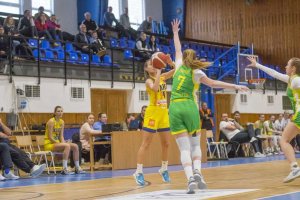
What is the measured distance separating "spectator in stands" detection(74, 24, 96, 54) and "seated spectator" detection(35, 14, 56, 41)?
811mm

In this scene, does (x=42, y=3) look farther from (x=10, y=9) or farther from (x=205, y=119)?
(x=205, y=119)

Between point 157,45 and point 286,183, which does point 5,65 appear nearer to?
point 157,45

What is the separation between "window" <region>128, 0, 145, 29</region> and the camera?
26.7m

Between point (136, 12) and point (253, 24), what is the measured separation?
5823 millimetres

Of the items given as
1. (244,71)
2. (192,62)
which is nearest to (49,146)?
(192,62)

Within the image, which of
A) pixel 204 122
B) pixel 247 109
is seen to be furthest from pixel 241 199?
pixel 247 109

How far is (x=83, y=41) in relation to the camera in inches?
767

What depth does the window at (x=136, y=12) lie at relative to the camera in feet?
87.5

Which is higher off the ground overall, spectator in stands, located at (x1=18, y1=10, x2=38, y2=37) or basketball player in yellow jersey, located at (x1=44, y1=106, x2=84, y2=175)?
spectator in stands, located at (x1=18, y1=10, x2=38, y2=37)

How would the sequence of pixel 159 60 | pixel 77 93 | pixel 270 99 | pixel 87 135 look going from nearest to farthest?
pixel 159 60, pixel 87 135, pixel 77 93, pixel 270 99

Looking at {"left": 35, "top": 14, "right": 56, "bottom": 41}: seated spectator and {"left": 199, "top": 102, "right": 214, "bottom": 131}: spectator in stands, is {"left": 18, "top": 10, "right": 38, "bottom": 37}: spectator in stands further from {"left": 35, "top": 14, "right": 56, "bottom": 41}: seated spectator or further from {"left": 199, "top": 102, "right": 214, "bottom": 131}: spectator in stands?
{"left": 199, "top": 102, "right": 214, "bottom": 131}: spectator in stands

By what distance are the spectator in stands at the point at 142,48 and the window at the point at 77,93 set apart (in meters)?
3.15

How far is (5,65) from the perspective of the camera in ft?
53.5

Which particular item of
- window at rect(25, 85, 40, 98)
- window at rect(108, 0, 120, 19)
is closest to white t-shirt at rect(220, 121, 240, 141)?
window at rect(25, 85, 40, 98)
